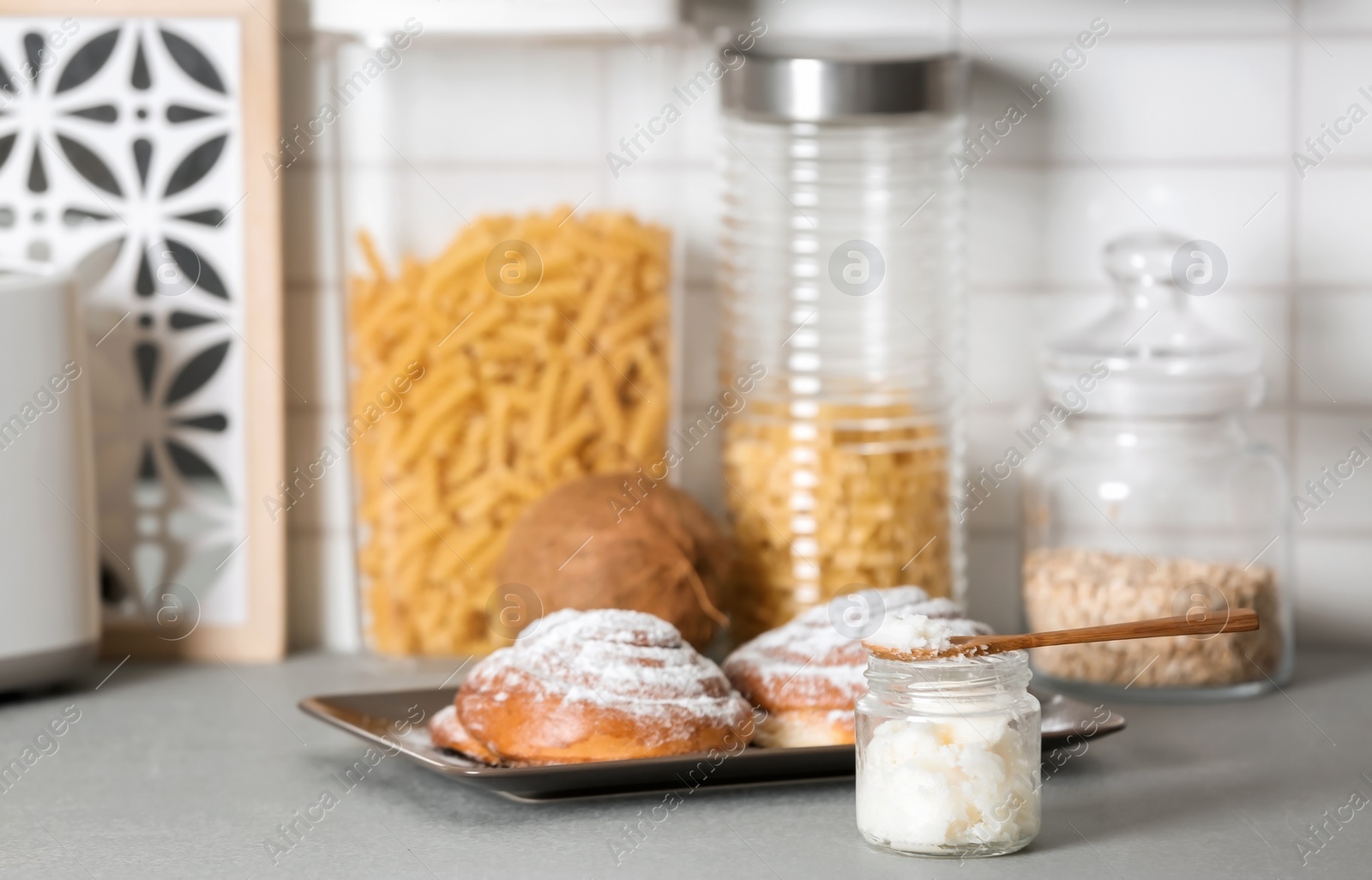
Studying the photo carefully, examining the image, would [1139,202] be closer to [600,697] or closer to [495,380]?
[495,380]

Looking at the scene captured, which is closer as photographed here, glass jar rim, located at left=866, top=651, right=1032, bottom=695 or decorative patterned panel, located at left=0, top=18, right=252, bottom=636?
glass jar rim, located at left=866, top=651, right=1032, bottom=695

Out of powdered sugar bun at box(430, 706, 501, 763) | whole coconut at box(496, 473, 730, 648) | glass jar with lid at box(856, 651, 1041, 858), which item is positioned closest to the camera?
glass jar with lid at box(856, 651, 1041, 858)

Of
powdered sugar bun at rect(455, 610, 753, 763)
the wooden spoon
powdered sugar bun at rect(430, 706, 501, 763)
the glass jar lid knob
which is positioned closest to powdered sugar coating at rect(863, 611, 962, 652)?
the wooden spoon

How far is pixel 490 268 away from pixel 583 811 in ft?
1.30

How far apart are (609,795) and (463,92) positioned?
0.49m

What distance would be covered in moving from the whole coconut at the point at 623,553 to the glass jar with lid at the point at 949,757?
0.25 metres

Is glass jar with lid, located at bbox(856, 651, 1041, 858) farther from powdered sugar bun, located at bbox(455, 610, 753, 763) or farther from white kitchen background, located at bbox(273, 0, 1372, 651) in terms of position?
white kitchen background, located at bbox(273, 0, 1372, 651)

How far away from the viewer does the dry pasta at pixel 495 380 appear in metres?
1.00

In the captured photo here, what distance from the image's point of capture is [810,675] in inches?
31.5

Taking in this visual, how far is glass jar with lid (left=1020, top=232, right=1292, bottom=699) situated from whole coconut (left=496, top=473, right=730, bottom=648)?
0.73 feet

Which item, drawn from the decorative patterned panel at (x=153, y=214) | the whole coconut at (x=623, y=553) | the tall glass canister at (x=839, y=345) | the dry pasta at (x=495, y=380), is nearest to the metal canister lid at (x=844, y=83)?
the tall glass canister at (x=839, y=345)

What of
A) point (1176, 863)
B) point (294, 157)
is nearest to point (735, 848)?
point (1176, 863)

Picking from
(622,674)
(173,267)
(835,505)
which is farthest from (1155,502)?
(173,267)

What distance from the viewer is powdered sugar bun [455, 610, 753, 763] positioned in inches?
29.3
